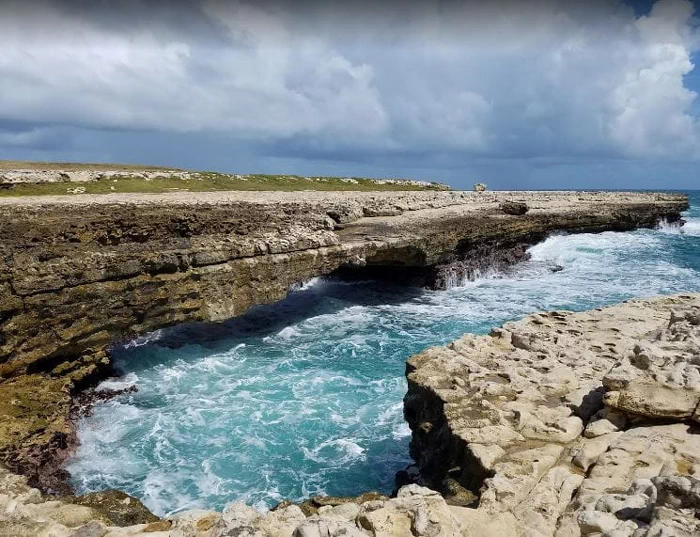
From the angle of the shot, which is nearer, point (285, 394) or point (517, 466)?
point (517, 466)

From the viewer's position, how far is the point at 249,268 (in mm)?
17062

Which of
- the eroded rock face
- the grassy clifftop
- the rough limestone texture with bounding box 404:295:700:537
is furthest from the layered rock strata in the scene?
the grassy clifftop

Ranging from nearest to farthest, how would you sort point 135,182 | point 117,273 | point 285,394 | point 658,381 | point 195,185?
point 658,381, point 117,273, point 285,394, point 135,182, point 195,185

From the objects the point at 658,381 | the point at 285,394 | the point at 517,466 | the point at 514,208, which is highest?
the point at 514,208

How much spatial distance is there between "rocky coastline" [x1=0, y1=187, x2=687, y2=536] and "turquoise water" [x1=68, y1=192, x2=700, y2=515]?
133 centimetres

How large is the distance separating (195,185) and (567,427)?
39442 millimetres

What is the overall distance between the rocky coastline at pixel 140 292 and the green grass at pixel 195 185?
12649 mm

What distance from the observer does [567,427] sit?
7.17 m

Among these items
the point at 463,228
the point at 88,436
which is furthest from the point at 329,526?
the point at 463,228

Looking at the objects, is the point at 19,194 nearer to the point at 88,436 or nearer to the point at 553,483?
the point at 88,436

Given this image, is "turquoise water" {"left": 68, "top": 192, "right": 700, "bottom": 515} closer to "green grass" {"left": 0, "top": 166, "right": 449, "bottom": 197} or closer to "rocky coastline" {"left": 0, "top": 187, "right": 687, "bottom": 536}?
"rocky coastline" {"left": 0, "top": 187, "right": 687, "bottom": 536}

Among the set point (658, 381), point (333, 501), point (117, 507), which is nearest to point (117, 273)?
point (117, 507)

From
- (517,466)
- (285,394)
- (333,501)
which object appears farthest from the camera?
(285,394)

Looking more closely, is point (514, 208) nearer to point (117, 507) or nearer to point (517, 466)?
point (517, 466)
